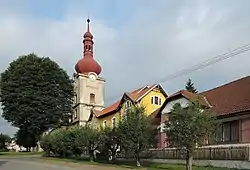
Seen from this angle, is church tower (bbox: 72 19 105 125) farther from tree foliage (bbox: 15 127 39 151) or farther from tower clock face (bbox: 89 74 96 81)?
tree foliage (bbox: 15 127 39 151)

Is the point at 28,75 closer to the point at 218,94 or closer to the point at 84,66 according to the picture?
the point at 84,66

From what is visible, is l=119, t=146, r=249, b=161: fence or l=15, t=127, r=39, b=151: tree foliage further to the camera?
l=15, t=127, r=39, b=151: tree foliage

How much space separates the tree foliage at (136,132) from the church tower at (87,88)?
161 feet

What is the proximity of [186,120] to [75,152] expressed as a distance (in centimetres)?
2802

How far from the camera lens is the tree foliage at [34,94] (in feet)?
221

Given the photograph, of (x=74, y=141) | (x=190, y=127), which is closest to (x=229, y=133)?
(x=190, y=127)

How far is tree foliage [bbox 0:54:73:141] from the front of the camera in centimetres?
6731

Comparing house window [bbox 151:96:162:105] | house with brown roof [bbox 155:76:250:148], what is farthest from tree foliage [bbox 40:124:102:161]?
house window [bbox 151:96:162:105]

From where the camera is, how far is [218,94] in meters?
36.9

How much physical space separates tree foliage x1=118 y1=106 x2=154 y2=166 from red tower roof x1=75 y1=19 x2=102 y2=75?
51.0m

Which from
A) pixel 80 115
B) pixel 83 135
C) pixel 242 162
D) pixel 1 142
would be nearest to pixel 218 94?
pixel 242 162

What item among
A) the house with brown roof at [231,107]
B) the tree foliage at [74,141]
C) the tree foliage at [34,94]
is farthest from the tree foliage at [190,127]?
the tree foliage at [34,94]

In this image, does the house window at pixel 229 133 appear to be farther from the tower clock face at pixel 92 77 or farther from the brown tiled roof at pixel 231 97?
the tower clock face at pixel 92 77

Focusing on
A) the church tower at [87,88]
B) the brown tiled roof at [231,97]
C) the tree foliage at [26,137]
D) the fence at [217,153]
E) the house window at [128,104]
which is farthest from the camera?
the church tower at [87,88]
